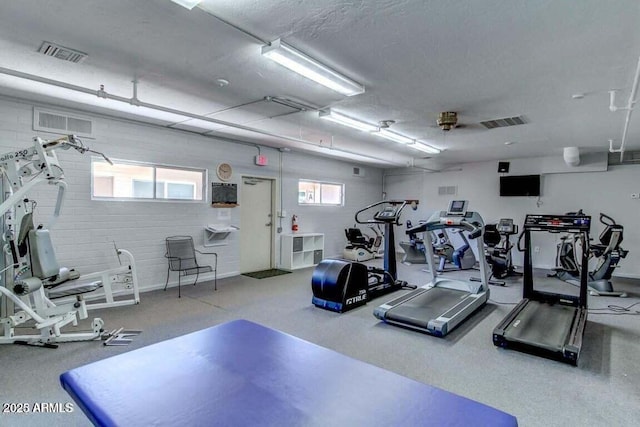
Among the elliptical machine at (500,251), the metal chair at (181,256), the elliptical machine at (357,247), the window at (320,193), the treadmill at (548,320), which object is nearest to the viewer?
the treadmill at (548,320)

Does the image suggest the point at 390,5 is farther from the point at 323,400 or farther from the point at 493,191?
the point at 493,191

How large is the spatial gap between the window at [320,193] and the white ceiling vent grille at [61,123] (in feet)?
14.5

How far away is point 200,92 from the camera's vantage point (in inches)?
155

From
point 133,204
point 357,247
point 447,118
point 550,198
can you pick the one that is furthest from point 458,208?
point 133,204

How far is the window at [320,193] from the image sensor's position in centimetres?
832

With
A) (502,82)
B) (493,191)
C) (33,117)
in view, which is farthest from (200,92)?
(493,191)

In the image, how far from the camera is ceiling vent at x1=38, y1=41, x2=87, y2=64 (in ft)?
9.25

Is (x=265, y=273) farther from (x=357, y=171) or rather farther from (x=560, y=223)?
(x=560, y=223)

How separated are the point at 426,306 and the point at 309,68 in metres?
3.19

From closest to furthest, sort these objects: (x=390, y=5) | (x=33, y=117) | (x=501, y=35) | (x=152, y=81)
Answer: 1. (x=390, y=5)
2. (x=501, y=35)
3. (x=152, y=81)
4. (x=33, y=117)

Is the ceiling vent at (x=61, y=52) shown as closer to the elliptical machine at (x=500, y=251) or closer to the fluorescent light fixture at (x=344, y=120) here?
the fluorescent light fixture at (x=344, y=120)

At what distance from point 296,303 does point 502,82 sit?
3789 mm

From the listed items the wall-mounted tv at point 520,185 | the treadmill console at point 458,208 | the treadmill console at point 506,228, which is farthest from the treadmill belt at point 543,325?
the wall-mounted tv at point 520,185

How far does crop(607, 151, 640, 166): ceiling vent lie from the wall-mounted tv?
137 cm
